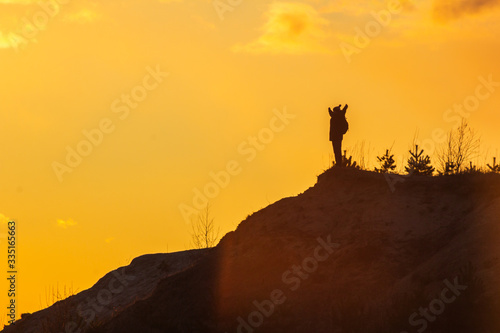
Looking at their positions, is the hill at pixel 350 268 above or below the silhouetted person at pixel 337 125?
below

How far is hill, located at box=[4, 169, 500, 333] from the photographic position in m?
20.9

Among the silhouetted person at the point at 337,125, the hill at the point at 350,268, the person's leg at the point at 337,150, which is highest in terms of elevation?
the silhouetted person at the point at 337,125

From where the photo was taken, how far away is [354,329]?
21453 mm

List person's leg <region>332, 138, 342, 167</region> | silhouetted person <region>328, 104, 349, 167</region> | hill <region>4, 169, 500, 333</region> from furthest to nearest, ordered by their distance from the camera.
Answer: person's leg <region>332, 138, 342, 167</region> → silhouetted person <region>328, 104, 349, 167</region> → hill <region>4, 169, 500, 333</region>

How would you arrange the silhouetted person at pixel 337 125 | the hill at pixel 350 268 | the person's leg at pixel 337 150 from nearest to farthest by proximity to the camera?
the hill at pixel 350 268 < the silhouetted person at pixel 337 125 < the person's leg at pixel 337 150

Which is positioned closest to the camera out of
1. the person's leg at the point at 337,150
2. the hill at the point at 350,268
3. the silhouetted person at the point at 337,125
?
the hill at the point at 350,268

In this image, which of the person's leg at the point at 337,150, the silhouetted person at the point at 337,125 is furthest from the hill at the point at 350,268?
the silhouetted person at the point at 337,125

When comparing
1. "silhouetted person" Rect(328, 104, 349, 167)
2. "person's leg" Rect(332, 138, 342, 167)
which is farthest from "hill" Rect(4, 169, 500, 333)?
"silhouetted person" Rect(328, 104, 349, 167)

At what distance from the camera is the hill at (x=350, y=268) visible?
20906 mm

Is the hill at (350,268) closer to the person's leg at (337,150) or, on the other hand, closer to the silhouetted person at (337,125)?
the person's leg at (337,150)

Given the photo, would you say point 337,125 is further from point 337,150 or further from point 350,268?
point 350,268

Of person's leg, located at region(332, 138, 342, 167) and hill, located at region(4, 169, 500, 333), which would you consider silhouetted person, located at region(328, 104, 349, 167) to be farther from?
hill, located at region(4, 169, 500, 333)

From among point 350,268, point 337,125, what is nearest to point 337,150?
point 337,125

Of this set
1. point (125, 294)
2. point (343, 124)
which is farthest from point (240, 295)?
Answer: point (125, 294)
